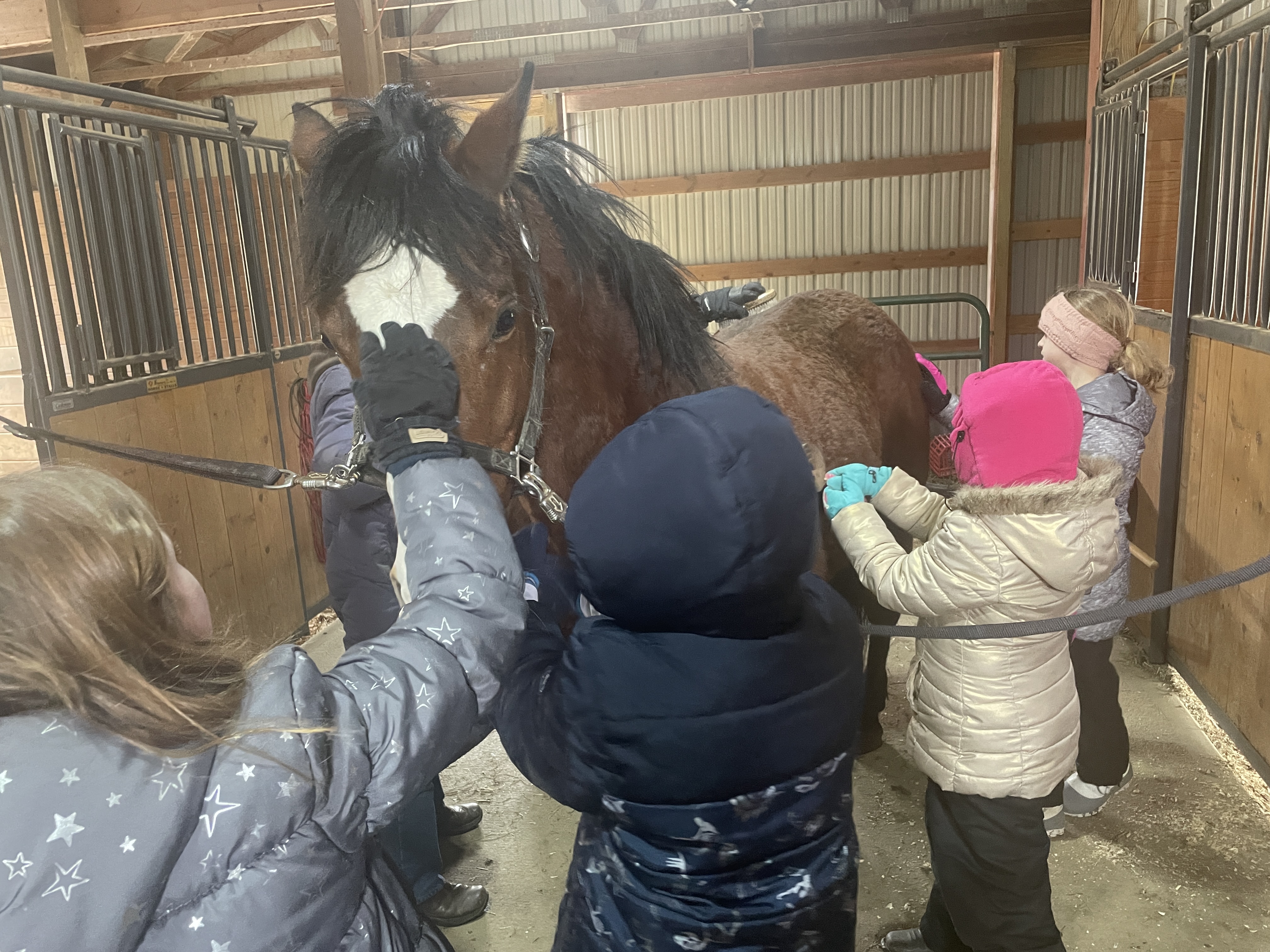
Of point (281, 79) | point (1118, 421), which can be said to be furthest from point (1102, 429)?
point (281, 79)

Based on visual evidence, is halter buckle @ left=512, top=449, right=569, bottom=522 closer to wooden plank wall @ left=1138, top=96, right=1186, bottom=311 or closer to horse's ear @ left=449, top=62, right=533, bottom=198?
horse's ear @ left=449, top=62, right=533, bottom=198

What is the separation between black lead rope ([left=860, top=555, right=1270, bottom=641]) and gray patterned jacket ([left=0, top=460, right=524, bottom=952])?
1.96 feet

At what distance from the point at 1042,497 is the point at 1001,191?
613cm

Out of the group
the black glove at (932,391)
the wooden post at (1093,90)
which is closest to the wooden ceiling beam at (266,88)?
the wooden post at (1093,90)

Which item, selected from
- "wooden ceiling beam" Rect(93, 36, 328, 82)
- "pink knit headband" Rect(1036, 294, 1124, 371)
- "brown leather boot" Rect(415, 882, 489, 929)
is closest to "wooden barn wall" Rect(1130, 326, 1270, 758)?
"pink knit headband" Rect(1036, 294, 1124, 371)

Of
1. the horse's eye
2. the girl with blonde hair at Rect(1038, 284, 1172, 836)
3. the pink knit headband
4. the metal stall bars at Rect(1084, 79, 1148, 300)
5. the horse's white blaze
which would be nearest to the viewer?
the horse's white blaze

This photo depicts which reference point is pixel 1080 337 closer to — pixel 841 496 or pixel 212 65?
pixel 841 496

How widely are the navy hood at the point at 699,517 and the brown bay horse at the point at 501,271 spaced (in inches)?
1.6

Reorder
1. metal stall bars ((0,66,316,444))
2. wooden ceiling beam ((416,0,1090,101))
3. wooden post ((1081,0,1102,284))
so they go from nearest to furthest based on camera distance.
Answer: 1. metal stall bars ((0,66,316,444))
2. wooden post ((1081,0,1102,284))
3. wooden ceiling beam ((416,0,1090,101))

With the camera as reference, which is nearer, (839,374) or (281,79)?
(839,374)

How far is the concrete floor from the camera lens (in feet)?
6.05

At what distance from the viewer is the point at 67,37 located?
160 inches

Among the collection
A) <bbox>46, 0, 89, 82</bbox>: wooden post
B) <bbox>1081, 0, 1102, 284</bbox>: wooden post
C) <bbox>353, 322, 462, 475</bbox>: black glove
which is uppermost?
<bbox>46, 0, 89, 82</bbox>: wooden post

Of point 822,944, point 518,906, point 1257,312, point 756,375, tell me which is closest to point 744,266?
point 1257,312
